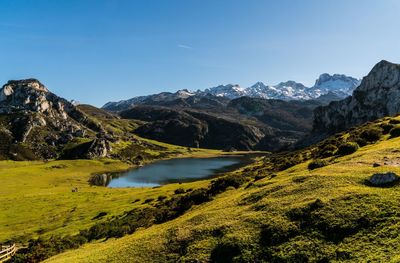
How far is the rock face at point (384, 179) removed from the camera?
32.6m

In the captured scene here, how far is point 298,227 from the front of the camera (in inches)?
1184

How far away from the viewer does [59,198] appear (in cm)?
11675

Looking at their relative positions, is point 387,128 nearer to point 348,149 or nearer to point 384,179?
point 348,149

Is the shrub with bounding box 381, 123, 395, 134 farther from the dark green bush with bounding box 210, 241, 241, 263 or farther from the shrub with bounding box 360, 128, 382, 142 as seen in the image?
the dark green bush with bounding box 210, 241, 241, 263

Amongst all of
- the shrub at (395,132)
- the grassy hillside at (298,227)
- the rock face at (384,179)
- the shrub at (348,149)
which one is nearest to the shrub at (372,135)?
the shrub at (395,132)

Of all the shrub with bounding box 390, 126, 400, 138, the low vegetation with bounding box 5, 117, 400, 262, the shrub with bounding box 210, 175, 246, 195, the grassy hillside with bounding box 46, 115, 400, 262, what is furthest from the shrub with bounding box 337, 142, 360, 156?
the shrub with bounding box 210, 175, 246, 195

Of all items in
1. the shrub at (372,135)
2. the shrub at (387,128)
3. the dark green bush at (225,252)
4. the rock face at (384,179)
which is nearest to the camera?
the dark green bush at (225,252)

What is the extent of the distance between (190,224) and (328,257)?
15866 mm

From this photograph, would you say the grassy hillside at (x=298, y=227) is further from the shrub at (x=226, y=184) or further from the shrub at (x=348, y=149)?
the shrub at (x=226, y=184)

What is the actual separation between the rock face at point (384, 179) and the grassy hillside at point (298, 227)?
87 cm

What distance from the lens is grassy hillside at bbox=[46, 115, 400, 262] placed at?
26.4 m

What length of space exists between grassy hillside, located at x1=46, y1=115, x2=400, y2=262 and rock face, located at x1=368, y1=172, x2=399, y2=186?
87 cm

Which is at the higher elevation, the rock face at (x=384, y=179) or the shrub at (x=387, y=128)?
the shrub at (x=387, y=128)

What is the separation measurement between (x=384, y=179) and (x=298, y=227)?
31.0 ft
